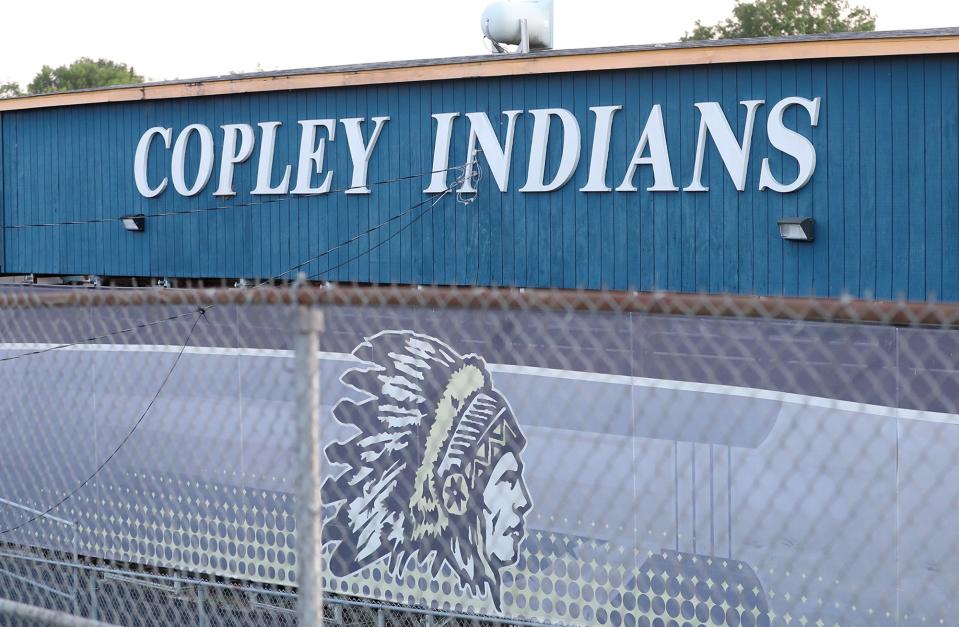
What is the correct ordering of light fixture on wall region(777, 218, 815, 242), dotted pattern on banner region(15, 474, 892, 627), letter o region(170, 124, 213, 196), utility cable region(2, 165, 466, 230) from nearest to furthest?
1. dotted pattern on banner region(15, 474, 892, 627)
2. light fixture on wall region(777, 218, 815, 242)
3. utility cable region(2, 165, 466, 230)
4. letter o region(170, 124, 213, 196)

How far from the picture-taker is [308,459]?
2.61 m

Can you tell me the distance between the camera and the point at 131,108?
1683cm

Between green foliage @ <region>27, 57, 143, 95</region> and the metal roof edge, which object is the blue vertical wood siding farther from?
green foliage @ <region>27, 57, 143, 95</region>

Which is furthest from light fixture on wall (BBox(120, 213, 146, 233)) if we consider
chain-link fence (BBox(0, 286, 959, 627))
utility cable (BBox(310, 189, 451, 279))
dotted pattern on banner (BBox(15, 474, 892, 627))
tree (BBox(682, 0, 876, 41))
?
tree (BBox(682, 0, 876, 41))

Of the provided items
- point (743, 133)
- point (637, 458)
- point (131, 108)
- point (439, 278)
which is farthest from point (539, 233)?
point (637, 458)

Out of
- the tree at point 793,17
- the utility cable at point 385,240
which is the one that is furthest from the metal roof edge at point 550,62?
the tree at point 793,17

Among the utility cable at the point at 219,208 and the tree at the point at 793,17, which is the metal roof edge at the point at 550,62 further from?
the tree at the point at 793,17

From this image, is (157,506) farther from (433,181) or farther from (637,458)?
(433,181)

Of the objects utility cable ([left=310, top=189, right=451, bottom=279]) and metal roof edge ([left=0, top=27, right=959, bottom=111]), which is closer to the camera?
metal roof edge ([left=0, top=27, right=959, bottom=111])

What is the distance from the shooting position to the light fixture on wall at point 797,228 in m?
A: 11.4

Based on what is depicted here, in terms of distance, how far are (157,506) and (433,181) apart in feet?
29.6

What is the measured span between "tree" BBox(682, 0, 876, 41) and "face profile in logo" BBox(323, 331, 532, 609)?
63310 millimetres

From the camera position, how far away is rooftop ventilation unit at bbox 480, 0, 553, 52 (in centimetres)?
1623

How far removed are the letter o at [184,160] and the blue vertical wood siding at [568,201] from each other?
134 mm
